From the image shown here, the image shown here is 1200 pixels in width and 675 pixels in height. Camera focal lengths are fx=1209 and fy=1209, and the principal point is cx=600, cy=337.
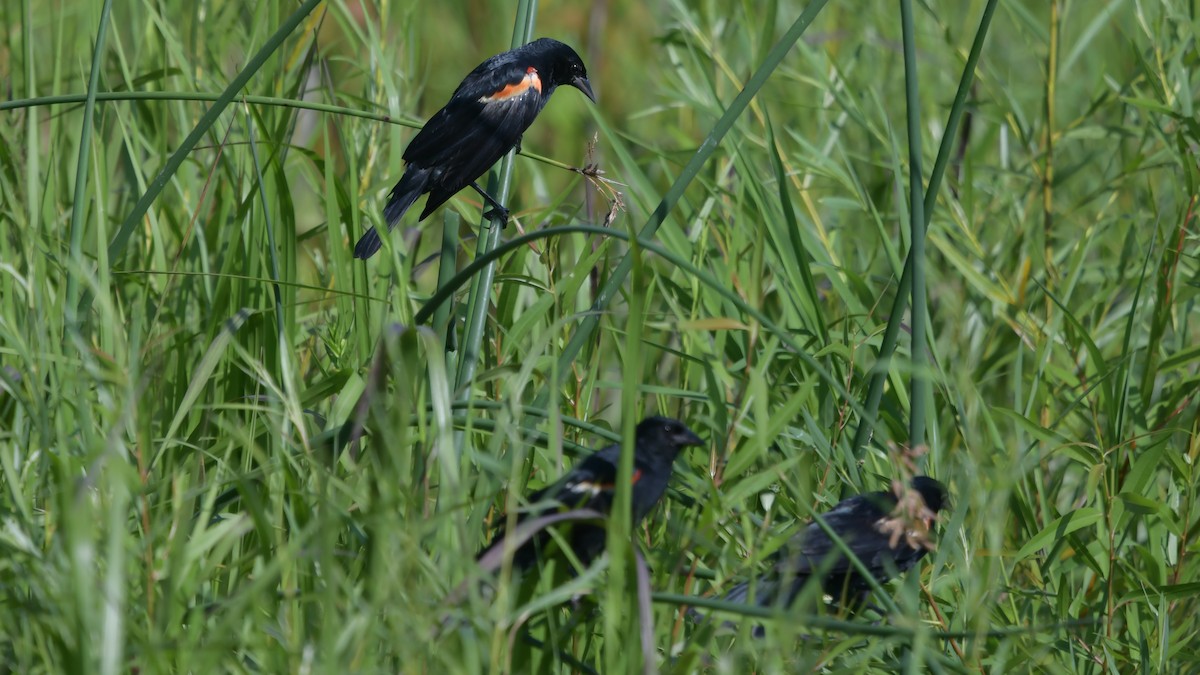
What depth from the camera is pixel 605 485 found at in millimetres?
1496

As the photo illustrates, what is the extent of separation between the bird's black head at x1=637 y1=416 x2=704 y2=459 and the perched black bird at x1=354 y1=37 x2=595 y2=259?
74 centimetres

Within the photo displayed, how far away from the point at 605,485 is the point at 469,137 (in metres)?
1.04

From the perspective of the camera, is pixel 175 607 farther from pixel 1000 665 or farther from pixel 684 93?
pixel 684 93

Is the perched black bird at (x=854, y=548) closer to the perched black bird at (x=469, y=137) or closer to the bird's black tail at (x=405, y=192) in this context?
the perched black bird at (x=469, y=137)

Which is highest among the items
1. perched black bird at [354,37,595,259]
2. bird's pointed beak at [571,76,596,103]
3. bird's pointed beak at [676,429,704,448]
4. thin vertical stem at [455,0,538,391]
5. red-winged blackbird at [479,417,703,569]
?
bird's pointed beak at [571,76,596,103]

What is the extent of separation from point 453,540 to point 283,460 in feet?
0.86

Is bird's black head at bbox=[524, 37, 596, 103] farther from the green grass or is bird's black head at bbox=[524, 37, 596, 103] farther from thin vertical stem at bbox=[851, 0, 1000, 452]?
thin vertical stem at bbox=[851, 0, 1000, 452]

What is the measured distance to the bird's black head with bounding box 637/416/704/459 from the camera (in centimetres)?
158

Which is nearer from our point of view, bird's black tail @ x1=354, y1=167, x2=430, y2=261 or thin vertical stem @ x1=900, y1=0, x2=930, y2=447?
thin vertical stem @ x1=900, y1=0, x2=930, y2=447

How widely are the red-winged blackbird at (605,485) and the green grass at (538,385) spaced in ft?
0.18

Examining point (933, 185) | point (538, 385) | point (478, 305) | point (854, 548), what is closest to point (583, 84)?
point (538, 385)

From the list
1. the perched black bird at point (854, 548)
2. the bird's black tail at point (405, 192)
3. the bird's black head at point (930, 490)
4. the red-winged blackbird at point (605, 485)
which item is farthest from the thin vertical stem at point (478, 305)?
the bird's black head at point (930, 490)

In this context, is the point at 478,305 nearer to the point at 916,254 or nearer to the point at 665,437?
the point at 665,437

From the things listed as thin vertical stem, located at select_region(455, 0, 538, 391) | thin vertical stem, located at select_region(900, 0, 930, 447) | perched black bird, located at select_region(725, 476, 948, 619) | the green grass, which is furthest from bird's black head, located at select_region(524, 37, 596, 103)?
perched black bird, located at select_region(725, 476, 948, 619)
